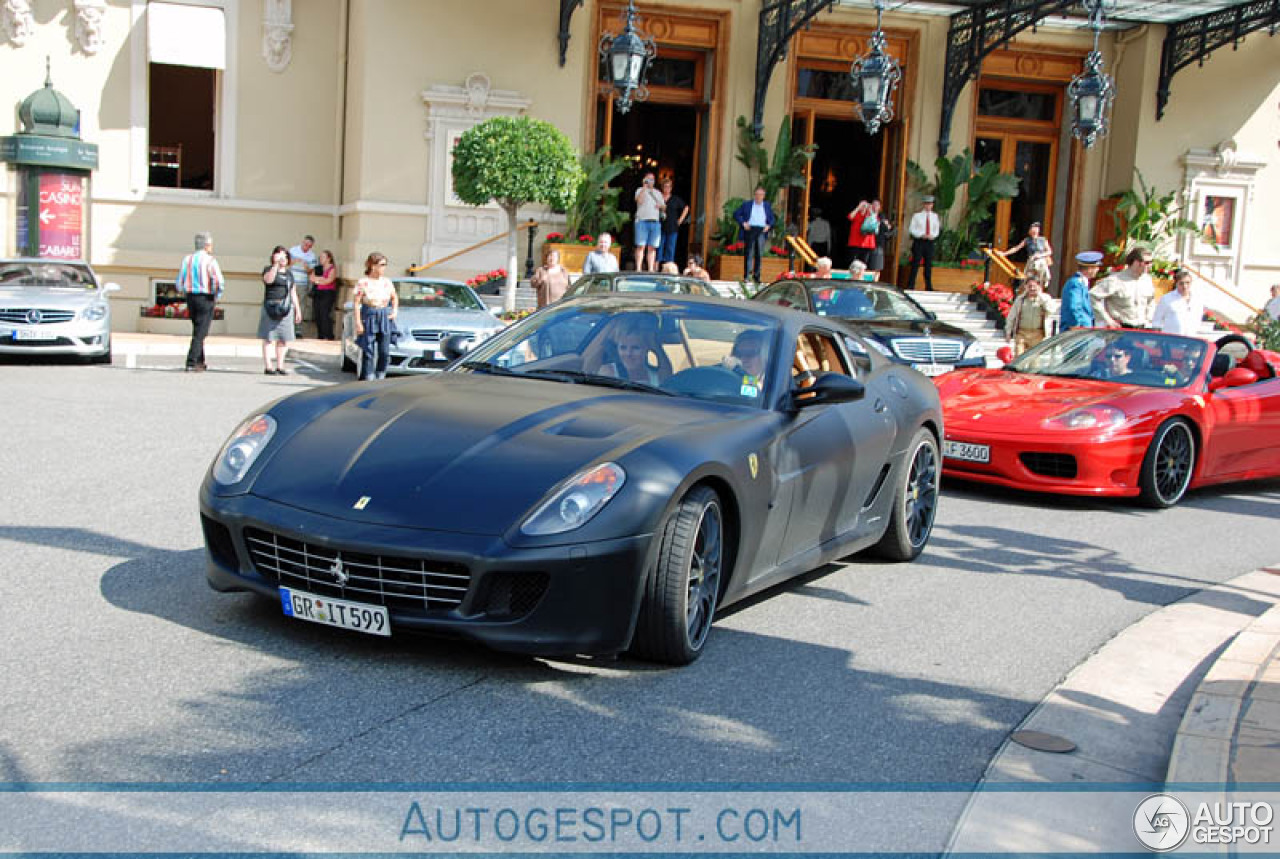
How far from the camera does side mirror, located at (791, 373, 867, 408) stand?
5.78 metres

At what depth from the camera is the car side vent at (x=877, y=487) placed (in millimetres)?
6719

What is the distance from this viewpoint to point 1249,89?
90.0 feet

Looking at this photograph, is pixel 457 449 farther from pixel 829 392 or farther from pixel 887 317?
pixel 887 317

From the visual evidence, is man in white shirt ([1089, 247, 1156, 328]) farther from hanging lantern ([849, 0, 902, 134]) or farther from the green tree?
the green tree

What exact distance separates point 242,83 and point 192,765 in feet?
75.1

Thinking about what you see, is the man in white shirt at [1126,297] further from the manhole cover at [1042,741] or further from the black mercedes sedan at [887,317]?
the manhole cover at [1042,741]

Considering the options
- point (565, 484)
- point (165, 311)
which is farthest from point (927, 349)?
point (165, 311)

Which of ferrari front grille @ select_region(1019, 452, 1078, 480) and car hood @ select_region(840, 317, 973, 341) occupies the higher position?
car hood @ select_region(840, 317, 973, 341)

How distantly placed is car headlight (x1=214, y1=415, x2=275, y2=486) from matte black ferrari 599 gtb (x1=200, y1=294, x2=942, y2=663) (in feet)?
0.03

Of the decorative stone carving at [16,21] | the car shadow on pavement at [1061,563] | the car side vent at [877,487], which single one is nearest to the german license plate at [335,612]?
the car side vent at [877,487]

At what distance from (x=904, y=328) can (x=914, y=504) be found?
9477 mm

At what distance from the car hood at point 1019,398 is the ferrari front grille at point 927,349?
5018 mm

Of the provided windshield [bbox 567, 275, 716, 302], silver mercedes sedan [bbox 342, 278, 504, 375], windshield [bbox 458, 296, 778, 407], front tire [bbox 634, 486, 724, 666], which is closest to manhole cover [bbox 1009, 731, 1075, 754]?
front tire [bbox 634, 486, 724, 666]

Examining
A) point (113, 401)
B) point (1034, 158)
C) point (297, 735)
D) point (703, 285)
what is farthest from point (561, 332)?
point (1034, 158)
